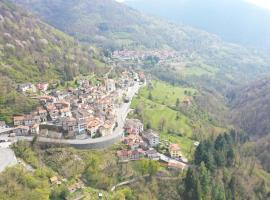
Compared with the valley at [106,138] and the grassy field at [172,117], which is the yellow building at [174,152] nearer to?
the valley at [106,138]

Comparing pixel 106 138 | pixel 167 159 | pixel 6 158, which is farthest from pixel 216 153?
pixel 6 158

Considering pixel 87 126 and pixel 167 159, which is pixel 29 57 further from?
pixel 167 159

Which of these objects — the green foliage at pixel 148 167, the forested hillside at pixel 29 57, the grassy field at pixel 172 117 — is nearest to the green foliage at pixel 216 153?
the grassy field at pixel 172 117

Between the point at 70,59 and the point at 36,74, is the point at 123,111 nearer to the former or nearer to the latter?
the point at 36,74

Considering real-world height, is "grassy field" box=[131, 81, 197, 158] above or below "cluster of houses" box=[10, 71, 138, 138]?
below

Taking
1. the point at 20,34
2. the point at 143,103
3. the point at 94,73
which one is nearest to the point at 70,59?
the point at 94,73

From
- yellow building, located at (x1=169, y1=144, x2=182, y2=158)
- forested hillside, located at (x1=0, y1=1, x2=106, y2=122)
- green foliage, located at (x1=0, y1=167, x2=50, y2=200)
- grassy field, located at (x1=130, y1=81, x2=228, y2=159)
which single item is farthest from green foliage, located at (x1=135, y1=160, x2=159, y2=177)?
forested hillside, located at (x1=0, y1=1, x2=106, y2=122)

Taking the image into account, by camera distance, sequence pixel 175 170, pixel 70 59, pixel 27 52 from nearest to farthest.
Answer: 1. pixel 175 170
2. pixel 27 52
3. pixel 70 59

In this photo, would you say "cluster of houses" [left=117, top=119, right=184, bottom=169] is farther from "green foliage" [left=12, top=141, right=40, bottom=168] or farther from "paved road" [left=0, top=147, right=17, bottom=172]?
"paved road" [left=0, top=147, right=17, bottom=172]
